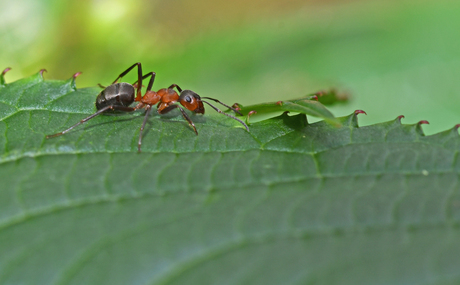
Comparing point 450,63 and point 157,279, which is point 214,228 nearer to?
point 157,279

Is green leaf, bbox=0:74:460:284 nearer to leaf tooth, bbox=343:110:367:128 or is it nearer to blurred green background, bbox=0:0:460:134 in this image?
leaf tooth, bbox=343:110:367:128

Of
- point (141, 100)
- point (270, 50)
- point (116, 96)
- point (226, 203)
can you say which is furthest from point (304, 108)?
point (270, 50)

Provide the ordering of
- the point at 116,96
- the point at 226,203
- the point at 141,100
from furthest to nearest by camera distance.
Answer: the point at 141,100, the point at 116,96, the point at 226,203

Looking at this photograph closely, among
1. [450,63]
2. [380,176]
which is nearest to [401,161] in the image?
[380,176]

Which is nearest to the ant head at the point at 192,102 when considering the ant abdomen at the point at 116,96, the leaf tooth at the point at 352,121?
the ant abdomen at the point at 116,96

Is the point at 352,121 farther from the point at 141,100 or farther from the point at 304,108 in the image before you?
the point at 141,100

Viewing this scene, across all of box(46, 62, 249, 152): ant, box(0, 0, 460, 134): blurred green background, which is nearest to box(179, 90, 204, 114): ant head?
box(46, 62, 249, 152): ant

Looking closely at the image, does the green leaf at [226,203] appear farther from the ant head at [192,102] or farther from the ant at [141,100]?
the ant head at [192,102]
